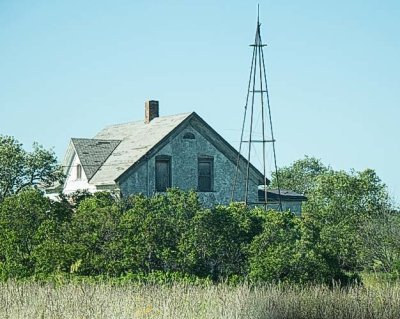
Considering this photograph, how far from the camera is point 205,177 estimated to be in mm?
37938

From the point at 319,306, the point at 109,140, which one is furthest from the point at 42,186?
the point at 319,306

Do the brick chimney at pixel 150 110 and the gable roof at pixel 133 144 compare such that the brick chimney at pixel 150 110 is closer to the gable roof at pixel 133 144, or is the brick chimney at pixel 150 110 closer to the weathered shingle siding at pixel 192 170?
the gable roof at pixel 133 144

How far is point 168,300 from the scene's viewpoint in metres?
14.8

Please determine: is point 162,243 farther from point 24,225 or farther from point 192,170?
point 192,170

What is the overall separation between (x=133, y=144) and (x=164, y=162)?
1961 millimetres

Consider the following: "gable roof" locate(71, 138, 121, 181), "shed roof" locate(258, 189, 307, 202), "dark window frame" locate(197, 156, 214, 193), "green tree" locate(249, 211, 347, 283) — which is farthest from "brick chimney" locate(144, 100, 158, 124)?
"green tree" locate(249, 211, 347, 283)

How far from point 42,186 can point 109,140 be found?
3.57 metres

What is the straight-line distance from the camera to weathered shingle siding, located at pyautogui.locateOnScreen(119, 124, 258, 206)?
119 ft

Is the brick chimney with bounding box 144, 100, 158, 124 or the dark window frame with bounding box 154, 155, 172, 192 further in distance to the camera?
the brick chimney with bounding box 144, 100, 158, 124

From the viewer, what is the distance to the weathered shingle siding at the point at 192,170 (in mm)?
36312

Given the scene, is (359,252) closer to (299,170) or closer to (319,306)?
(319,306)

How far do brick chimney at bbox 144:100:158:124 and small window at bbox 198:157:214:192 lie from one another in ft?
12.3

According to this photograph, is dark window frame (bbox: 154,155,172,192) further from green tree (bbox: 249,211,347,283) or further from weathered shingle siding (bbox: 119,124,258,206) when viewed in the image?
green tree (bbox: 249,211,347,283)

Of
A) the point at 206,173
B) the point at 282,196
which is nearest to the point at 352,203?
the point at 282,196
